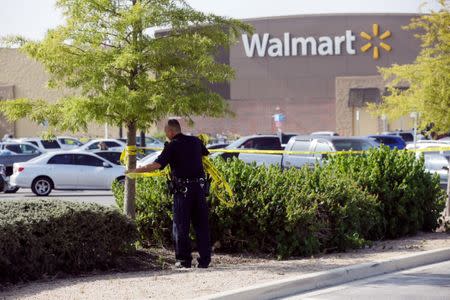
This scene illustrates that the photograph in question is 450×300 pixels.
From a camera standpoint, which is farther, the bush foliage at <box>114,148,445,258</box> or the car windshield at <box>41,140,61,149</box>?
the car windshield at <box>41,140,61,149</box>

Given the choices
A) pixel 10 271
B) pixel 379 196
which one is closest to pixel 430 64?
pixel 379 196

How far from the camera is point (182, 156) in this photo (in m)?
11.0

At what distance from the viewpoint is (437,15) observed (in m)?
17.0

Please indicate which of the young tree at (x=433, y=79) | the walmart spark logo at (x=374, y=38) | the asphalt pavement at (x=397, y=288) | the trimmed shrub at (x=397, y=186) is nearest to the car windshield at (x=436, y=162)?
the young tree at (x=433, y=79)

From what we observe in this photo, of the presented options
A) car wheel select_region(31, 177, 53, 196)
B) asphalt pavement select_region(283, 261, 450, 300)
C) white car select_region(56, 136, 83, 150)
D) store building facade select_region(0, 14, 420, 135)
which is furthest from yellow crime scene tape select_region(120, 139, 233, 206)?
store building facade select_region(0, 14, 420, 135)

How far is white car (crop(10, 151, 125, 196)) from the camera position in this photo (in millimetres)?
28203

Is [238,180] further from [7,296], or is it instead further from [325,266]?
[7,296]

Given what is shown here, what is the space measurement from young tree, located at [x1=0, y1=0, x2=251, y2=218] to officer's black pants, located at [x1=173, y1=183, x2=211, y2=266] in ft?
3.92

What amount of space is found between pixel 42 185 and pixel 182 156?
1802 centimetres

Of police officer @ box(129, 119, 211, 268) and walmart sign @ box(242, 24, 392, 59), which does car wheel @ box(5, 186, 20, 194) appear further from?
walmart sign @ box(242, 24, 392, 59)

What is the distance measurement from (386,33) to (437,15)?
54464 mm

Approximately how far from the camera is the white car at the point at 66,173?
92.5 ft

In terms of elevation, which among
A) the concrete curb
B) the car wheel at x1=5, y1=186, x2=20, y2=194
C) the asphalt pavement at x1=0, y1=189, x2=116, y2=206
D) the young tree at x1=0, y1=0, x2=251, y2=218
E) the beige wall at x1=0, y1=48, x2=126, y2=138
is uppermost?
Answer: the beige wall at x1=0, y1=48, x2=126, y2=138

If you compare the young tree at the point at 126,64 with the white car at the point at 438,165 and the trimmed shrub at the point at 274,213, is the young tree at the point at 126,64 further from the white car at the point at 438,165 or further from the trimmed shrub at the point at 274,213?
the white car at the point at 438,165
